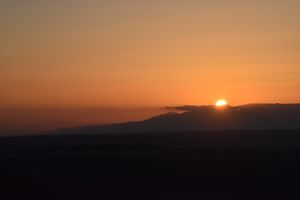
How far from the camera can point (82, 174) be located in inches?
1094

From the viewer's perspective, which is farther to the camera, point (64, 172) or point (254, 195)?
point (64, 172)

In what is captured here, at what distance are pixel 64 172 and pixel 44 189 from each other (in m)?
3.90

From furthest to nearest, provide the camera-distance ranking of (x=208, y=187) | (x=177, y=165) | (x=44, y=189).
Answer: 1. (x=177, y=165)
2. (x=208, y=187)
3. (x=44, y=189)

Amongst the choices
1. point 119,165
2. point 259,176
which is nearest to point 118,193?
point 119,165

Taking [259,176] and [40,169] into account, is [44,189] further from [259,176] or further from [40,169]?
[259,176]

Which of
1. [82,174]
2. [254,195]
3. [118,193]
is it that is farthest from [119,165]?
[254,195]

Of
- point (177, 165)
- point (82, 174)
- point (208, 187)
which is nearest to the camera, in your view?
point (208, 187)

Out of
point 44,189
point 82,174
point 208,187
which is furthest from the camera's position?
point 82,174

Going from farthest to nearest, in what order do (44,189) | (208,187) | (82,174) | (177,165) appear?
(177,165), (82,174), (208,187), (44,189)

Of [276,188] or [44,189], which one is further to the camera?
[276,188]

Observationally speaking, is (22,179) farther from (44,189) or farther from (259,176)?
(259,176)

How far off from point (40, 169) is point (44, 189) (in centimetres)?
472

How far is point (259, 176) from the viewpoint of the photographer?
91.5ft

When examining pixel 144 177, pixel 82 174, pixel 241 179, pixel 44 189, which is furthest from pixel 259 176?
pixel 44 189
